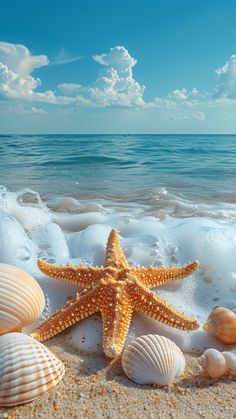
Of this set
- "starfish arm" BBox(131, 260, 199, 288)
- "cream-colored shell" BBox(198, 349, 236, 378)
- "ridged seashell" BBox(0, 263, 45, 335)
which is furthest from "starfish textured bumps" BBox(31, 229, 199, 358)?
"cream-colored shell" BBox(198, 349, 236, 378)

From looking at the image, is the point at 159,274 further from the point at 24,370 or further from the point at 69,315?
the point at 24,370

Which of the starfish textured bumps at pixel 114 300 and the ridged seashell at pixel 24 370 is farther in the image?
the starfish textured bumps at pixel 114 300

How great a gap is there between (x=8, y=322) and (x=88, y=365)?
0.58 meters

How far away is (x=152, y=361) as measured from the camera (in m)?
1.99

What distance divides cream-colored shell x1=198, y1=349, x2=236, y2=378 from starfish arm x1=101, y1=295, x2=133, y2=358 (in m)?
0.52

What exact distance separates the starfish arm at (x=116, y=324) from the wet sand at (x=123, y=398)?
0.40 feet

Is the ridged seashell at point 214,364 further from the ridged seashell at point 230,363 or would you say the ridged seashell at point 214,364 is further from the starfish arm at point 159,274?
the starfish arm at point 159,274

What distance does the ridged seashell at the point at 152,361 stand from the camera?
1982 millimetres

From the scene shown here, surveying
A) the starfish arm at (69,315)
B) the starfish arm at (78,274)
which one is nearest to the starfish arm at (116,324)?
the starfish arm at (69,315)

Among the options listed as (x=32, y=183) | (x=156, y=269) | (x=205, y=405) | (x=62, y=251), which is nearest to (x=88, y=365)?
(x=205, y=405)

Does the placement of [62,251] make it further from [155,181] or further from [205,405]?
[155,181]

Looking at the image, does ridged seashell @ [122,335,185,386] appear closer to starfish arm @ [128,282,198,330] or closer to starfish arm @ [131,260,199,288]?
starfish arm @ [128,282,198,330]

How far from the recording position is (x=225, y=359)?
6.97 feet

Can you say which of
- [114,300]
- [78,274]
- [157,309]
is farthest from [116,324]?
[78,274]
